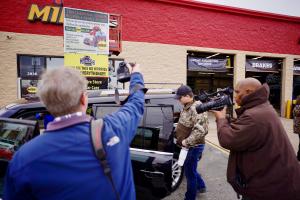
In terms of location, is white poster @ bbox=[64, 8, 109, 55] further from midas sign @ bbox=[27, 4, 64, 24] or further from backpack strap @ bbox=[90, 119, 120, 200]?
midas sign @ bbox=[27, 4, 64, 24]

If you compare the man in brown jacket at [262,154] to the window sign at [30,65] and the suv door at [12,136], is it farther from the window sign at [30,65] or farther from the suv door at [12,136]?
the window sign at [30,65]

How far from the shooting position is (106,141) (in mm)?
1247

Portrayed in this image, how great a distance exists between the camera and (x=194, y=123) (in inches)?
137

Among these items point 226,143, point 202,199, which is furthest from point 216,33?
point 226,143

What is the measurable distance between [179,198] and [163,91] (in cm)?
186

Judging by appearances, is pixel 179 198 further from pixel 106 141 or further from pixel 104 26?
pixel 104 26

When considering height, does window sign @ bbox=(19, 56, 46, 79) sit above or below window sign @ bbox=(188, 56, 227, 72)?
below

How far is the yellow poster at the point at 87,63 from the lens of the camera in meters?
5.01

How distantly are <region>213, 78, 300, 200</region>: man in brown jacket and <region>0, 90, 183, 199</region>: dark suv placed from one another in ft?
3.31

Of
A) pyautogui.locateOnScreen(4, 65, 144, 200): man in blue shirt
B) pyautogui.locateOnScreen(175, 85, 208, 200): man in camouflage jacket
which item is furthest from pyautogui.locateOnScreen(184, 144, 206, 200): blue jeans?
pyautogui.locateOnScreen(4, 65, 144, 200): man in blue shirt

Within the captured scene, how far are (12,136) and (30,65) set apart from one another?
7.69 metres

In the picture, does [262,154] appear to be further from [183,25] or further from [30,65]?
[183,25]

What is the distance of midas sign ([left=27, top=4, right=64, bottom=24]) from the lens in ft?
29.8

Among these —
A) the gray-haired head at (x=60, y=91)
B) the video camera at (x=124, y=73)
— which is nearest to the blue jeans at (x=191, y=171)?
the video camera at (x=124, y=73)
